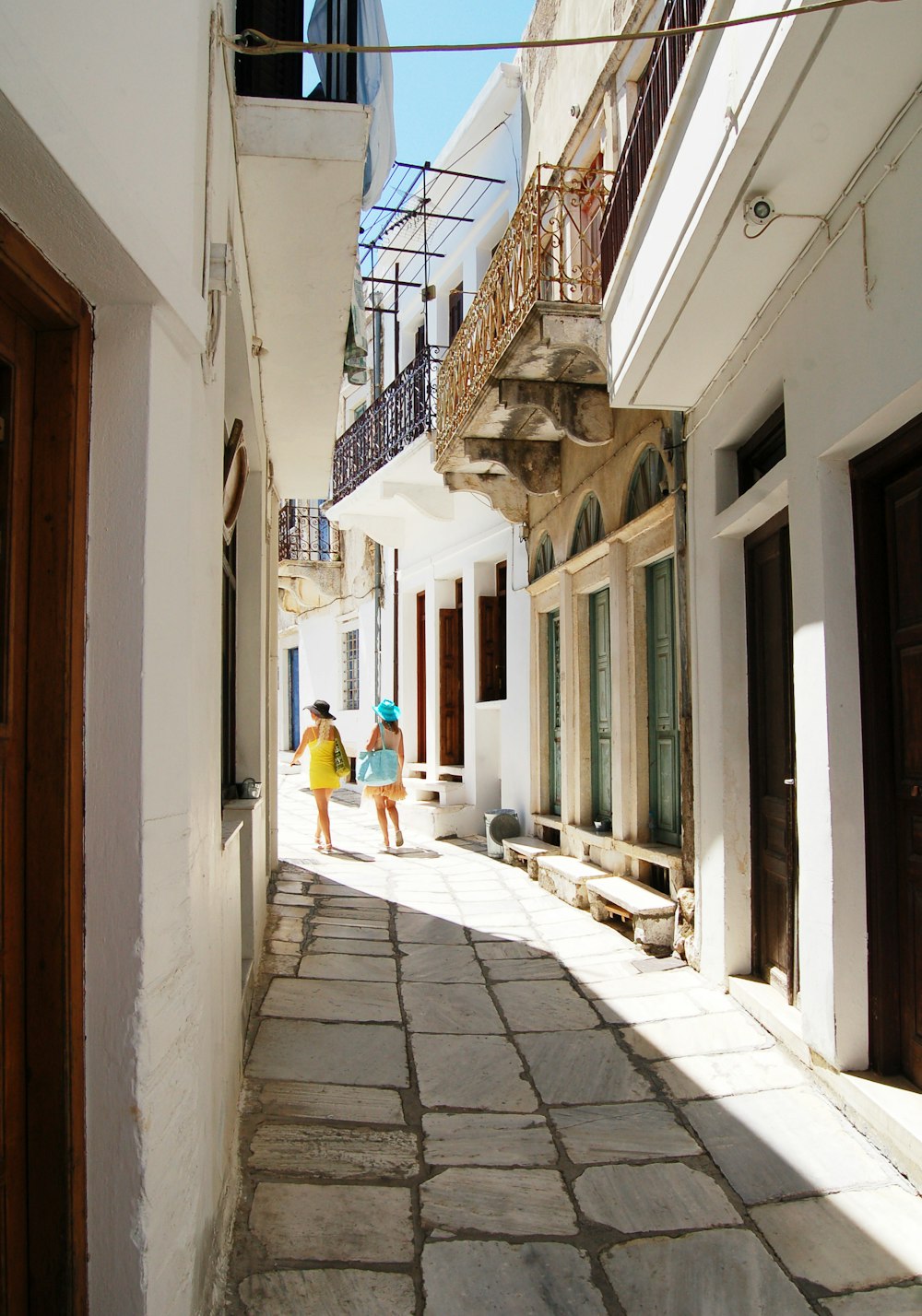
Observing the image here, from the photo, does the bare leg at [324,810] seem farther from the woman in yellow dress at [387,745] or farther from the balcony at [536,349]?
the balcony at [536,349]

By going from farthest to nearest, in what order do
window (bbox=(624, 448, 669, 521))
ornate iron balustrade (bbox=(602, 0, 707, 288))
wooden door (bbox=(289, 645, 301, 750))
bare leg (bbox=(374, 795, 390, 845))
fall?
wooden door (bbox=(289, 645, 301, 750)) → bare leg (bbox=(374, 795, 390, 845)) → window (bbox=(624, 448, 669, 521)) → ornate iron balustrade (bbox=(602, 0, 707, 288))

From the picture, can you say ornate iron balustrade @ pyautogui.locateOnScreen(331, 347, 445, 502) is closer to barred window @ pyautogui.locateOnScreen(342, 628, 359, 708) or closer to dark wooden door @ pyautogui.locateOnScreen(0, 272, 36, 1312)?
barred window @ pyautogui.locateOnScreen(342, 628, 359, 708)

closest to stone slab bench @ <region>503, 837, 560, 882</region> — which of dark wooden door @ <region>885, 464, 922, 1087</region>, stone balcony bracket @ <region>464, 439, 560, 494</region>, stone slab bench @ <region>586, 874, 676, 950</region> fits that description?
stone slab bench @ <region>586, 874, 676, 950</region>

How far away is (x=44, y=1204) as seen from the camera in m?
1.88

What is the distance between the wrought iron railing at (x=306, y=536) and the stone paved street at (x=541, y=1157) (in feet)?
46.7

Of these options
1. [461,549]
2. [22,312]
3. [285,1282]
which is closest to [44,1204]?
[285,1282]

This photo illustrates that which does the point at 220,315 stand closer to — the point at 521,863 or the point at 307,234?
the point at 307,234

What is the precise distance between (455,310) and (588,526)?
585 centimetres

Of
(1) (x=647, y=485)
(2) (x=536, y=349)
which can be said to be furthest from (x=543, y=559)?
(2) (x=536, y=349)

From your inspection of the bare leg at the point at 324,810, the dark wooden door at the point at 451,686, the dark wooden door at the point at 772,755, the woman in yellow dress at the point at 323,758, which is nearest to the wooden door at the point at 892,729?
the dark wooden door at the point at 772,755

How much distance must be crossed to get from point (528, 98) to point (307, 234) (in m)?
7.25

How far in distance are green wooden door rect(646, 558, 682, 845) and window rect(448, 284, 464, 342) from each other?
22.9 ft

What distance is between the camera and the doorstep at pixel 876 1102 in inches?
124

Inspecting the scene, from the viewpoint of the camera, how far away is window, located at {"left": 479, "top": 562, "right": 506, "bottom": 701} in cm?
1192
